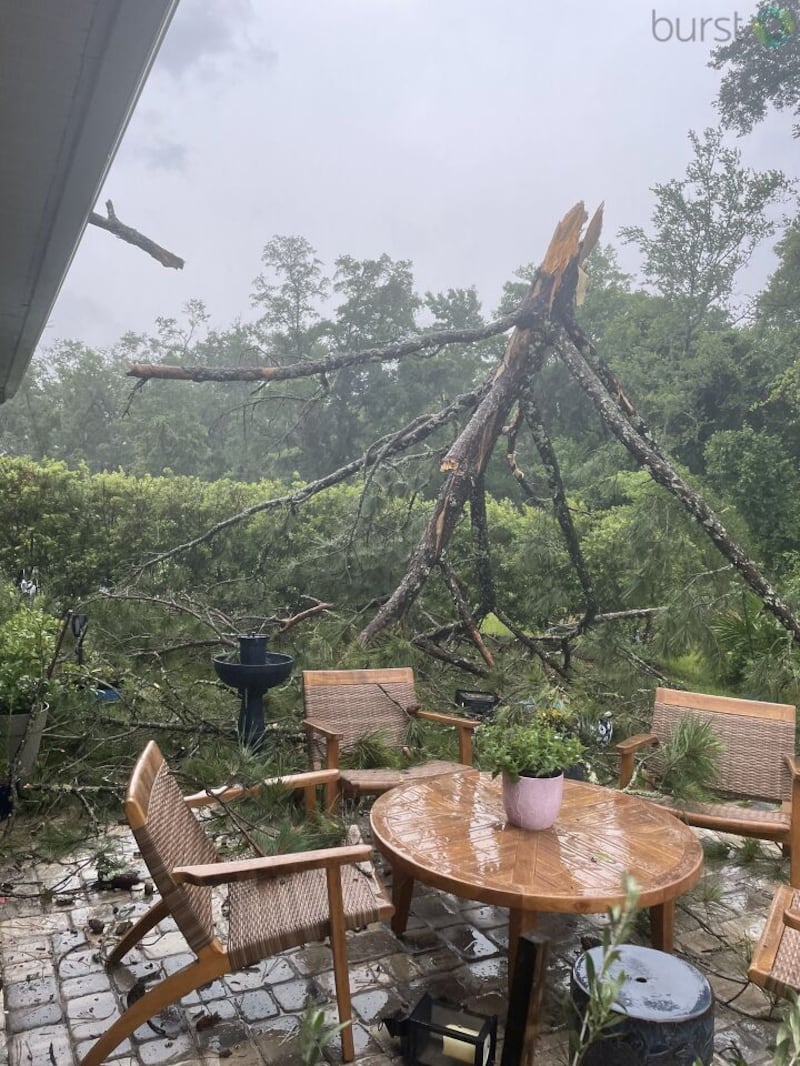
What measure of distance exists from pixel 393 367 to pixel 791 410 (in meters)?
10.2

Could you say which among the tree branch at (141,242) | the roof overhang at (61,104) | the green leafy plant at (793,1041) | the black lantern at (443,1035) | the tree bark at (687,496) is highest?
the tree branch at (141,242)

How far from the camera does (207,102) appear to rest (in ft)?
84.6

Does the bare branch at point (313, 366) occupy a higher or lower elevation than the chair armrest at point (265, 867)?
higher

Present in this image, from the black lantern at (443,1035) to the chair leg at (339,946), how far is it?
0.46 feet

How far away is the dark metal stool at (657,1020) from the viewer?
1.72 meters

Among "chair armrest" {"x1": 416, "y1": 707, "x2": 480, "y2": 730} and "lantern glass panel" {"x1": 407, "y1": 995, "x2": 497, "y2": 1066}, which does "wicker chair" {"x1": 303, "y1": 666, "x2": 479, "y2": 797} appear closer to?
"chair armrest" {"x1": 416, "y1": 707, "x2": 480, "y2": 730}

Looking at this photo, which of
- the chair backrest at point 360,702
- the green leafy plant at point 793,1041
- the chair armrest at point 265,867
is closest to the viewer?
the green leafy plant at point 793,1041

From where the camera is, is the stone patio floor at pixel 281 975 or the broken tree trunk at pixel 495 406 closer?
the stone patio floor at pixel 281 975

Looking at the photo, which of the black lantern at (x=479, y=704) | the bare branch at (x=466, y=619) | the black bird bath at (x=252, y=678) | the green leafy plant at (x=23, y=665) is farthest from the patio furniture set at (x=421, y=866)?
the bare branch at (x=466, y=619)

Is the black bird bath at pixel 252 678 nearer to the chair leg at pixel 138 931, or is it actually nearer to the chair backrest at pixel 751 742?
the chair leg at pixel 138 931

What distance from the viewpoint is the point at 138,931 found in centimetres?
244

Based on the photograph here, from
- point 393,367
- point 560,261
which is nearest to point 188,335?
point 393,367

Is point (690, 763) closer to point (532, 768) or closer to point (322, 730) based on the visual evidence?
point (532, 768)

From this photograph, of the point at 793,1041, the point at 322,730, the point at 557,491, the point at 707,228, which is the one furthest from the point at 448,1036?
the point at 707,228
